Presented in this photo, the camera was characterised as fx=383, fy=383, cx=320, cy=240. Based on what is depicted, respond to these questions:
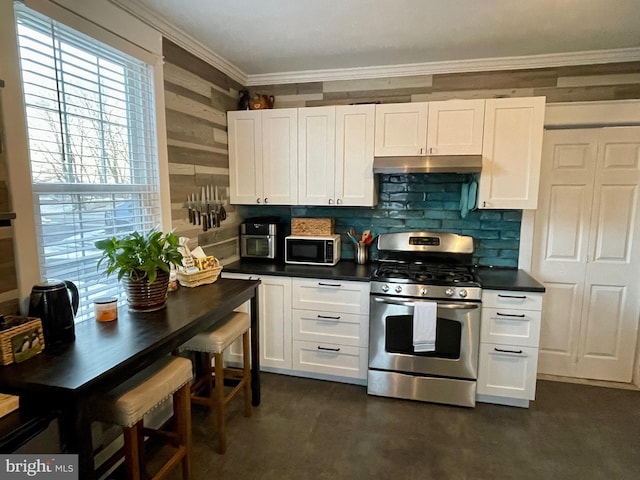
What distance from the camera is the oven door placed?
2.62 m

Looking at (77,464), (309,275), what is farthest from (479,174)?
(77,464)

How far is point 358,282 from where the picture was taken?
2.83 metres

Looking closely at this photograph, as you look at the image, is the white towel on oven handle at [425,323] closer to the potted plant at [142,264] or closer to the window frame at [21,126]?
the potted plant at [142,264]

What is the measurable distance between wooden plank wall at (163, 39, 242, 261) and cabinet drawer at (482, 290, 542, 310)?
207cm

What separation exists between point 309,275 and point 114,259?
55.8 inches

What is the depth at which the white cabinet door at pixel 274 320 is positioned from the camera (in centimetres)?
301

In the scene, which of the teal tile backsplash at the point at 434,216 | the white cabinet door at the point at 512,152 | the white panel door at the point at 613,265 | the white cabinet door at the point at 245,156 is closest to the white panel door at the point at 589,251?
the white panel door at the point at 613,265

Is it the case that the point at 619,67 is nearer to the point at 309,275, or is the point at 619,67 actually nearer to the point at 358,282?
the point at 358,282

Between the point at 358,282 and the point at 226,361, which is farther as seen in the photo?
the point at 226,361

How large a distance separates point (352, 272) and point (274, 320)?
74 cm

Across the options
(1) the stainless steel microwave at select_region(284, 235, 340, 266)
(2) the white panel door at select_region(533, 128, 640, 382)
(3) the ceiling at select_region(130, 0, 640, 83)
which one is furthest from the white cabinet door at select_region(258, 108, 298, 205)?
(2) the white panel door at select_region(533, 128, 640, 382)

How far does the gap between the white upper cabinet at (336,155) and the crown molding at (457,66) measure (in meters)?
0.42

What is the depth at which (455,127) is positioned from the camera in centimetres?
282

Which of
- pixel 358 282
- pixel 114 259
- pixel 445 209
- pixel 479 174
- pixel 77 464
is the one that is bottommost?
pixel 77 464
